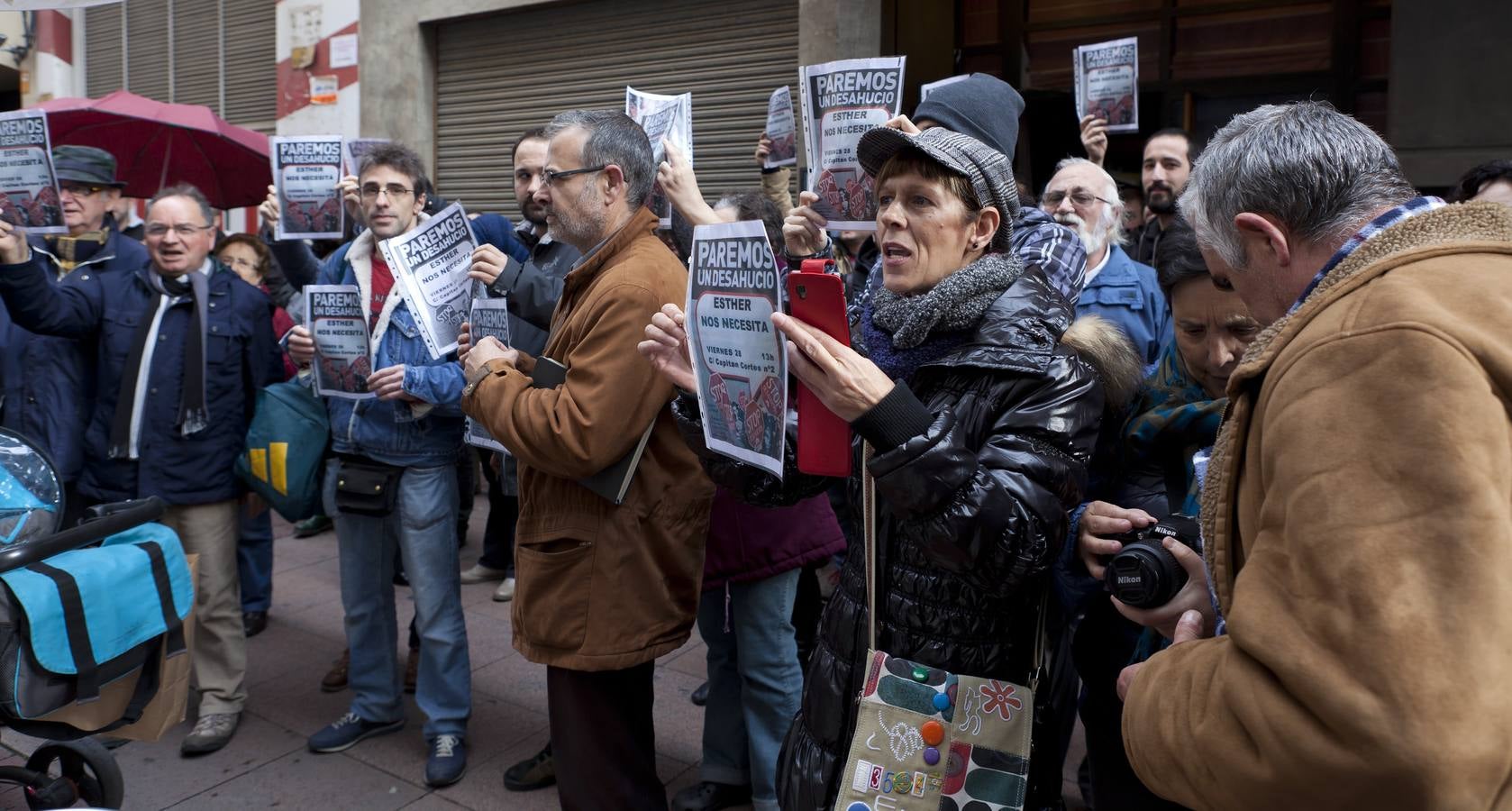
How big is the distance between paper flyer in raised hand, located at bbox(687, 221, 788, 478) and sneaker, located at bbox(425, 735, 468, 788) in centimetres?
220

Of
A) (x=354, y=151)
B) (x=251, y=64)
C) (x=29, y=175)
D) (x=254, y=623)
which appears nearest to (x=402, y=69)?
(x=251, y=64)

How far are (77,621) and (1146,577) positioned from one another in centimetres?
264

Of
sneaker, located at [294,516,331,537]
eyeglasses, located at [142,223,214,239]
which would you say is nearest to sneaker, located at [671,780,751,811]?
eyeglasses, located at [142,223,214,239]

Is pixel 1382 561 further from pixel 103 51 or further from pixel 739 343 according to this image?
pixel 103 51

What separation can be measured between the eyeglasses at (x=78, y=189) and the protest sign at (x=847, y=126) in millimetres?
3446

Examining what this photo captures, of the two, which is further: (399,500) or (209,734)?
(209,734)

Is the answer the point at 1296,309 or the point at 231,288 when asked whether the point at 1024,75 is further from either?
the point at 1296,309

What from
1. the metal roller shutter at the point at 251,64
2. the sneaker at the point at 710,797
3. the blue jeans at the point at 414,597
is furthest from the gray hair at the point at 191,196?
the metal roller shutter at the point at 251,64

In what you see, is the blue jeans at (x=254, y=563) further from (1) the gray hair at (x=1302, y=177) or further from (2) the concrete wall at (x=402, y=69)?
(2) the concrete wall at (x=402, y=69)

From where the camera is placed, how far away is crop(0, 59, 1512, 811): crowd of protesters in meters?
1.08

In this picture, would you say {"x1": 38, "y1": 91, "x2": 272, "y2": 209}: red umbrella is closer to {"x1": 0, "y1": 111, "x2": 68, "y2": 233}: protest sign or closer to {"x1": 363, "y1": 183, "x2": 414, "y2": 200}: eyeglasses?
{"x1": 0, "y1": 111, "x2": 68, "y2": 233}: protest sign

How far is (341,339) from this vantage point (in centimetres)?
392

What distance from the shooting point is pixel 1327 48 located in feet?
22.4

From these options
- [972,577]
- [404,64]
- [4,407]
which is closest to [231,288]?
[4,407]
